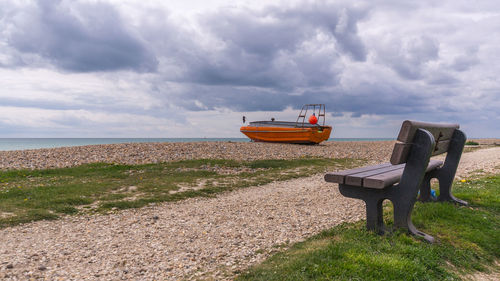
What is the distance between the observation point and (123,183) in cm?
1200

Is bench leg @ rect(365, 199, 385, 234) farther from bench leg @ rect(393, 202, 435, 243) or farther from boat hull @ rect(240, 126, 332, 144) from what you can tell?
boat hull @ rect(240, 126, 332, 144)

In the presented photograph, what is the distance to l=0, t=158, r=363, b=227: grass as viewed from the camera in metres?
8.73

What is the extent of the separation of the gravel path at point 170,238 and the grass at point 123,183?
3.04ft

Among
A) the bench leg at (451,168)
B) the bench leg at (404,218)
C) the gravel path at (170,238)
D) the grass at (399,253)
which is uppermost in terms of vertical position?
the bench leg at (451,168)

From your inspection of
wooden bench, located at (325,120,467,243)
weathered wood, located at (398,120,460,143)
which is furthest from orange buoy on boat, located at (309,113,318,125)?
wooden bench, located at (325,120,467,243)

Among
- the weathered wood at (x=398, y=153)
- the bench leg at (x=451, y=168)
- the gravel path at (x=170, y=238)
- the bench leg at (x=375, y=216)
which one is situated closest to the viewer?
the weathered wood at (x=398, y=153)

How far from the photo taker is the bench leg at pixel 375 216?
202 inches

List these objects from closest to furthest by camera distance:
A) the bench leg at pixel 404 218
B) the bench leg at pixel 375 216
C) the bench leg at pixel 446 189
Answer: the bench leg at pixel 404 218, the bench leg at pixel 375 216, the bench leg at pixel 446 189

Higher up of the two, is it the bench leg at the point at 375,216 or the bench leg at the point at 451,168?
the bench leg at the point at 451,168

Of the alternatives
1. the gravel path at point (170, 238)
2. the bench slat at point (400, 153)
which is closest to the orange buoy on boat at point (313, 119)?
the gravel path at point (170, 238)

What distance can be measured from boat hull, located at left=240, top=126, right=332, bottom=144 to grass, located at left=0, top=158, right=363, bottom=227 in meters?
12.1

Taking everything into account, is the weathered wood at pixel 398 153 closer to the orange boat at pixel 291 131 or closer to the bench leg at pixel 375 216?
the bench leg at pixel 375 216

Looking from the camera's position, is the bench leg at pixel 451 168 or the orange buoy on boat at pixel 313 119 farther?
the orange buoy on boat at pixel 313 119

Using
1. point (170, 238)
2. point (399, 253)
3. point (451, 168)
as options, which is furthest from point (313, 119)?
point (399, 253)
